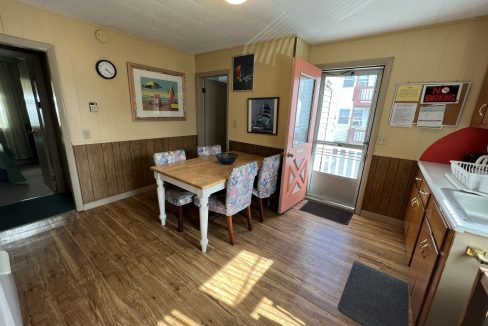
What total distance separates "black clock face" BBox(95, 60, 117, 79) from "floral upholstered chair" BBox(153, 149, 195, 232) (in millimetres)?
1398

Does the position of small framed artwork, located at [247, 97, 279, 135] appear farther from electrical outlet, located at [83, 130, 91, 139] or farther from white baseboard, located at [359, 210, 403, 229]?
electrical outlet, located at [83, 130, 91, 139]

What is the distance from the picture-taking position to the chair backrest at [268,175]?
2.37 m

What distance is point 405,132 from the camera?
240 centimetres

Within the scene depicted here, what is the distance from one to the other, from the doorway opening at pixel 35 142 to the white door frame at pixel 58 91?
0.19 meters

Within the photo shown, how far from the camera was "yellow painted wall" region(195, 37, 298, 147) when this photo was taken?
2.73 m

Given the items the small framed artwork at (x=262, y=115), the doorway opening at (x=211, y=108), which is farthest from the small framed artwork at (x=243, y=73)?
the doorway opening at (x=211, y=108)

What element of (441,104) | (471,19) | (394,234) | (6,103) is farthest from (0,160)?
(471,19)

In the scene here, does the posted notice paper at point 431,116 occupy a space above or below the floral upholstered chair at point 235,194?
above

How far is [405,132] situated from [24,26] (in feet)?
14.4

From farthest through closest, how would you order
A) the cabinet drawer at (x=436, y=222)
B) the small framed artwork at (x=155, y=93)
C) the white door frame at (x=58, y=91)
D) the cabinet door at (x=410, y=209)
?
the small framed artwork at (x=155, y=93) → the cabinet door at (x=410, y=209) → the white door frame at (x=58, y=91) → the cabinet drawer at (x=436, y=222)

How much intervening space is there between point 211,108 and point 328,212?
2.97 m

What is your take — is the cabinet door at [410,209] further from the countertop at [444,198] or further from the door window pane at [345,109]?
the door window pane at [345,109]

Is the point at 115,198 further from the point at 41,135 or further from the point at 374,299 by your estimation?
the point at 374,299

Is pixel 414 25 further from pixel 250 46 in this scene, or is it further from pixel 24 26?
pixel 24 26
